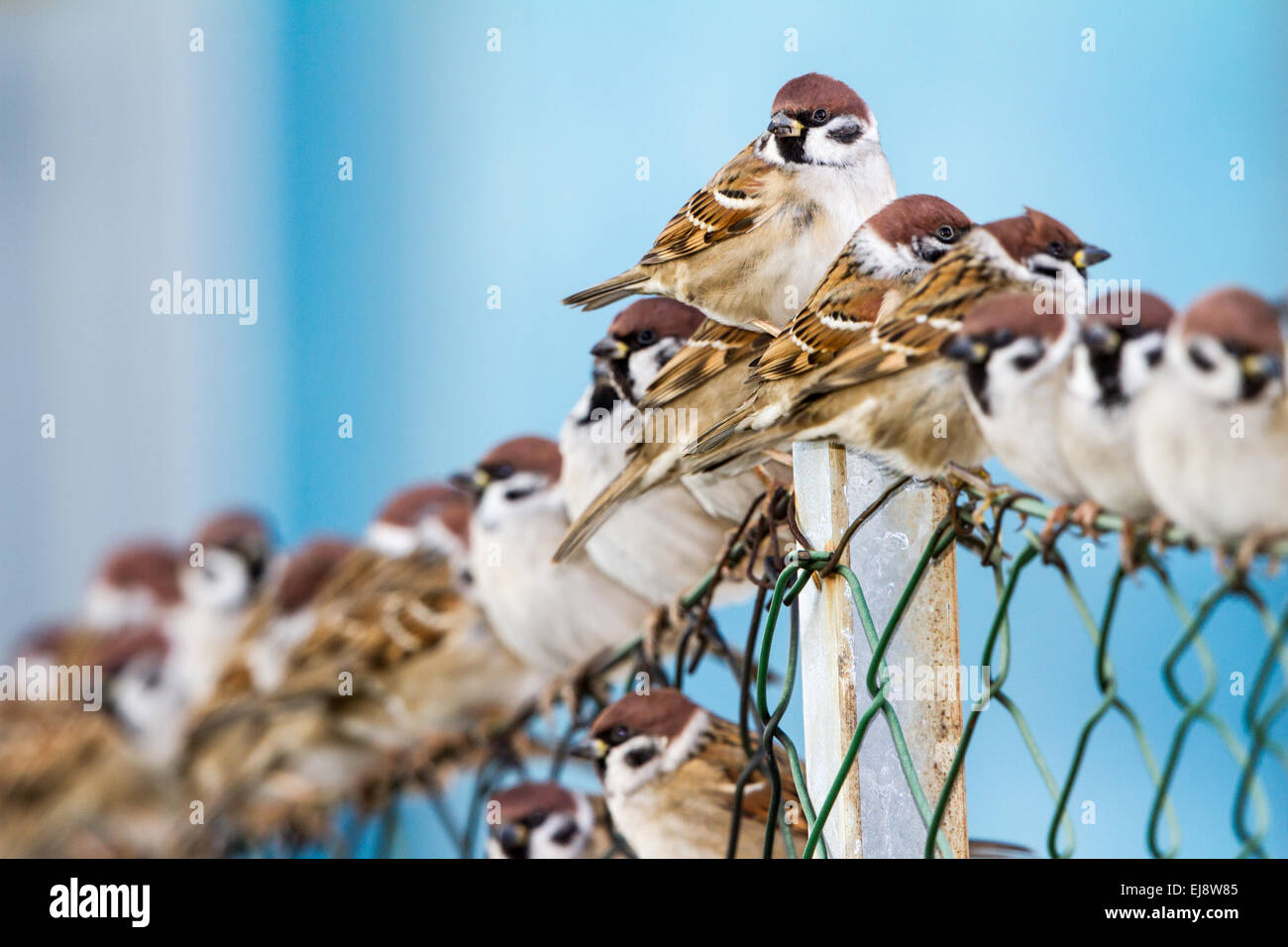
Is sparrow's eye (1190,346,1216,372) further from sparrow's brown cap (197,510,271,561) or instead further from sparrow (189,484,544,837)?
sparrow's brown cap (197,510,271,561)

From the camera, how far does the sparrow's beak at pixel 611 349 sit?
1.99 metres

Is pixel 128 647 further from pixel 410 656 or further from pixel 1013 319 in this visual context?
pixel 1013 319

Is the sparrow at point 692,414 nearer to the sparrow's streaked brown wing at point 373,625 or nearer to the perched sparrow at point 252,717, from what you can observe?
the sparrow's streaked brown wing at point 373,625

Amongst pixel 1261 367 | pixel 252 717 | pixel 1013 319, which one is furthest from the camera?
pixel 252 717

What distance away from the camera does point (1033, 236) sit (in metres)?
1.40

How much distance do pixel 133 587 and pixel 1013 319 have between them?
172 centimetres

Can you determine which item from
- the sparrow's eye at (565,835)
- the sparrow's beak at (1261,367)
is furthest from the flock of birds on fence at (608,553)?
the sparrow's beak at (1261,367)

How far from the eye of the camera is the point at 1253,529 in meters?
0.89

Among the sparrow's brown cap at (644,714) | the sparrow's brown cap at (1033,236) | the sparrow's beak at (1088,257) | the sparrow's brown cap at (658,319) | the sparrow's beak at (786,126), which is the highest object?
the sparrow's beak at (786,126)

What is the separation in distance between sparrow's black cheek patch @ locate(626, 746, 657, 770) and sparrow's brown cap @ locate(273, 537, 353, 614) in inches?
28.6

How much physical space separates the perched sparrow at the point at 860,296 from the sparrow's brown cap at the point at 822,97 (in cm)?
25

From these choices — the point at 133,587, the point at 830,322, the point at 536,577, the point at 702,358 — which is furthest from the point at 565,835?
the point at 133,587

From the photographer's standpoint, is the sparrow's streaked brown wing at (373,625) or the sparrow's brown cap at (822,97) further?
the sparrow's streaked brown wing at (373,625)
